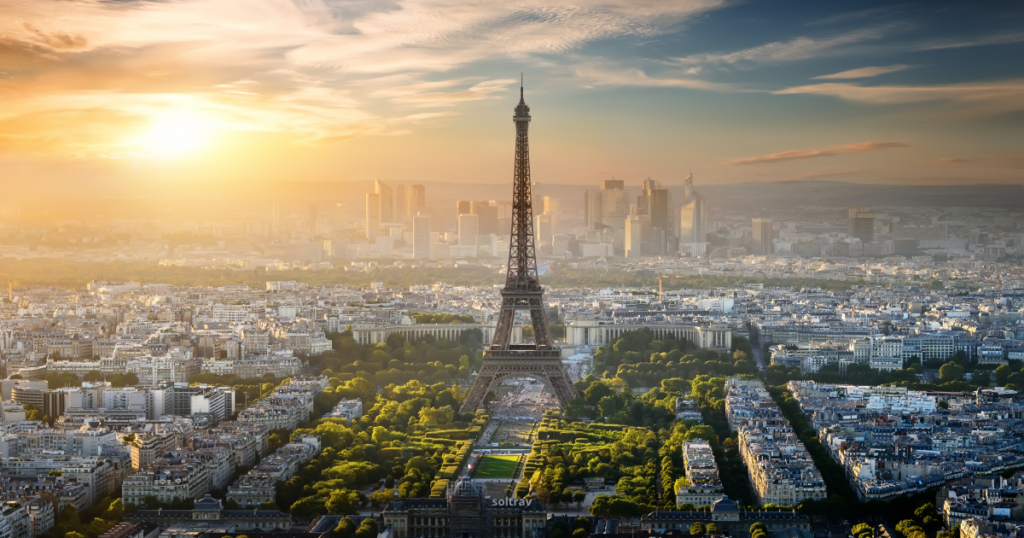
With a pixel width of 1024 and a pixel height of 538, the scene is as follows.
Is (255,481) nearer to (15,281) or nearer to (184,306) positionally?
(184,306)

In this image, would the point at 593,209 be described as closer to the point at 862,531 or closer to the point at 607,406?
the point at 607,406

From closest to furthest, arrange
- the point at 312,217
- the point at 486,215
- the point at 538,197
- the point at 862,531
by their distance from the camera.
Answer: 1. the point at 862,531
2. the point at 538,197
3. the point at 486,215
4. the point at 312,217

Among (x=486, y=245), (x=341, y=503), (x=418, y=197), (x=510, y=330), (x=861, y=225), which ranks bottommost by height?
(x=341, y=503)

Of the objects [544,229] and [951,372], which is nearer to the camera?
[951,372]

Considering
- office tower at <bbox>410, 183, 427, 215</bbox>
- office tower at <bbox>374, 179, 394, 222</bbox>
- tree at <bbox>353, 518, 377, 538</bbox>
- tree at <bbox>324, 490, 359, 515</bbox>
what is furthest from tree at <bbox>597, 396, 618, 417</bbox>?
office tower at <bbox>410, 183, 427, 215</bbox>

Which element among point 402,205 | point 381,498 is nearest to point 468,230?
point 402,205

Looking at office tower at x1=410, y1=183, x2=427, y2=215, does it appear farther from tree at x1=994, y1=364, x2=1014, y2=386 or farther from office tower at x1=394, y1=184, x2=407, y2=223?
tree at x1=994, y1=364, x2=1014, y2=386
